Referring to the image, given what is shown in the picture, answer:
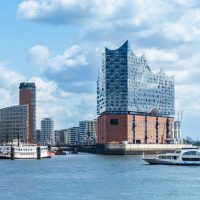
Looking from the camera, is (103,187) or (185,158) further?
(185,158)

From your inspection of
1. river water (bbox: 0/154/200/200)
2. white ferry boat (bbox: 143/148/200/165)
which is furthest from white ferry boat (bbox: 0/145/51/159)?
river water (bbox: 0/154/200/200)

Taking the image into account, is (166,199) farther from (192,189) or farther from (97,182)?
(97,182)

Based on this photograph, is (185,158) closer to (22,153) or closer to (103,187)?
(103,187)

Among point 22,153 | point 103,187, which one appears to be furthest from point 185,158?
point 22,153

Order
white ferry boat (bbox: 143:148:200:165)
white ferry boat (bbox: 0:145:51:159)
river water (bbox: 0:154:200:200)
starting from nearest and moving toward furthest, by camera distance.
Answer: river water (bbox: 0:154:200:200) < white ferry boat (bbox: 143:148:200:165) < white ferry boat (bbox: 0:145:51:159)

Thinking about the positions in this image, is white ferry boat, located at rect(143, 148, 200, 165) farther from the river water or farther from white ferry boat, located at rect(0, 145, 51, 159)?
white ferry boat, located at rect(0, 145, 51, 159)

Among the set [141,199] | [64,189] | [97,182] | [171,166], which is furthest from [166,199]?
[171,166]

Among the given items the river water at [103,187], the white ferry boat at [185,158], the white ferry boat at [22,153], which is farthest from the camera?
the white ferry boat at [22,153]

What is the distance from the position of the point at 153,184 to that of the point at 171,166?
44.3 m

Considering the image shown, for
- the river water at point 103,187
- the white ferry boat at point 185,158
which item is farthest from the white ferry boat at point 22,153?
the river water at point 103,187

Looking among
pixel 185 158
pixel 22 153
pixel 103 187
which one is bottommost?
pixel 103 187

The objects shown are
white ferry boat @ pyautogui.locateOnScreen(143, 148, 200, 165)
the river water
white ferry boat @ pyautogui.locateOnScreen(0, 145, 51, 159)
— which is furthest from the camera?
white ferry boat @ pyautogui.locateOnScreen(0, 145, 51, 159)

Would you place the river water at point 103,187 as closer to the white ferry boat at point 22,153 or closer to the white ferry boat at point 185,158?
the white ferry boat at point 185,158

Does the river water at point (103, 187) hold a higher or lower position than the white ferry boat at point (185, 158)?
lower
